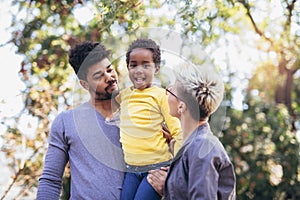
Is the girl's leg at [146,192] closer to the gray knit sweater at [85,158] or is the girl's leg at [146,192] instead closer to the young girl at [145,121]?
the young girl at [145,121]

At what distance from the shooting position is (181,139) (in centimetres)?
217

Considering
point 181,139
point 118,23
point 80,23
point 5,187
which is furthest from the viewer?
point 80,23

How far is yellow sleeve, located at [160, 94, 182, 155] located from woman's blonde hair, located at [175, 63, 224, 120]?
0.29 feet

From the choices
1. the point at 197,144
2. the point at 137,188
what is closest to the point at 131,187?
the point at 137,188

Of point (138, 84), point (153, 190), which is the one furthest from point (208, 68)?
point (153, 190)

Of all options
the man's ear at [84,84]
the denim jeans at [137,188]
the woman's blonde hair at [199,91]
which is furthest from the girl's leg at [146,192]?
the man's ear at [84,84]

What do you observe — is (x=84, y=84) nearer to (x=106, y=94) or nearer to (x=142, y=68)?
(x=106, y=94)

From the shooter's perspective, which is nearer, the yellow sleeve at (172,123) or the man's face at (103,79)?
the yellow sleeve at (172,123)

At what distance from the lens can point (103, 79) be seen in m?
2.43

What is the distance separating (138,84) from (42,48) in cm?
304

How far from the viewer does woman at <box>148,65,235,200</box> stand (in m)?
1.99

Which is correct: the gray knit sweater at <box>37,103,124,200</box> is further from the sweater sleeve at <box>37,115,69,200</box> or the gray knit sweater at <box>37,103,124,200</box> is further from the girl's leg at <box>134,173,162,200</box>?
the girl's leg at <box>134,173,162,200</box>

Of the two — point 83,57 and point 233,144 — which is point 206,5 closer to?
point 83,57

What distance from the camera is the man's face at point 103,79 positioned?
2410mm
